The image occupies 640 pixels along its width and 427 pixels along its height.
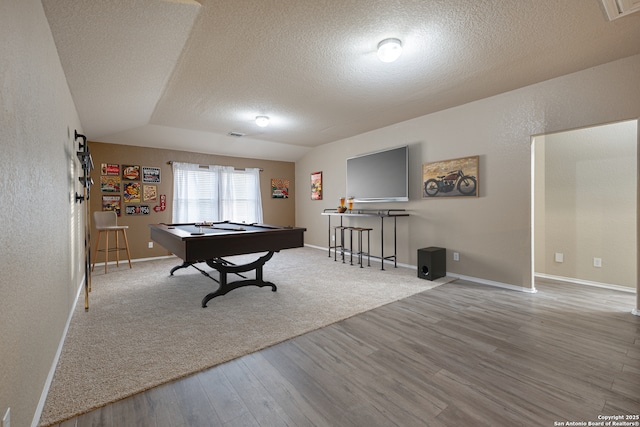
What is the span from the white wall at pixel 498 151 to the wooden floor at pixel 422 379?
1246mm

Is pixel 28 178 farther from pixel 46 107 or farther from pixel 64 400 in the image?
pixel 64 400

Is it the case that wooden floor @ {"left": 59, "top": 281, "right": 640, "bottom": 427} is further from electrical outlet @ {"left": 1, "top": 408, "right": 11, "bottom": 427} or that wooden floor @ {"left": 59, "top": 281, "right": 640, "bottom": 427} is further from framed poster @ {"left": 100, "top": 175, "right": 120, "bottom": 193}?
framed poster @ {"left": 100, "top": 175, "right": 120, "bottom": 193}

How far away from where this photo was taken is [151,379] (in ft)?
5.93

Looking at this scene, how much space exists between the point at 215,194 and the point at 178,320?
4.19 m

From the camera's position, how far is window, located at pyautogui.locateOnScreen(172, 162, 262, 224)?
19.9 feet

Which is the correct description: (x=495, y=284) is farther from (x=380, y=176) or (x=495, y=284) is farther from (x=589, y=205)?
(x=380, y=176)

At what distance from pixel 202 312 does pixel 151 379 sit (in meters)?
1.14

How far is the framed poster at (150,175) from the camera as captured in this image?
568cm

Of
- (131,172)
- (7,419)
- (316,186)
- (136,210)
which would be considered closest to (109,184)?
(131,172)

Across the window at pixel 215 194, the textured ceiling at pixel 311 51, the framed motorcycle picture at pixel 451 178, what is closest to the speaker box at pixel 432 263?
the framed motorcycle picture at pixel 451 178

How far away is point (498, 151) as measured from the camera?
3.79m

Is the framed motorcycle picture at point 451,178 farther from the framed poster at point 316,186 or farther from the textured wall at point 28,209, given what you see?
the textured wall at point 28,209

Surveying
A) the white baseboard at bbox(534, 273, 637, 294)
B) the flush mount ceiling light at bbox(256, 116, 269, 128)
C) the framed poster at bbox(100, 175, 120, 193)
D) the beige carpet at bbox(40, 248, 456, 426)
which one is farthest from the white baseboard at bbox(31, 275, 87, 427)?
the white baseboard at bbox(534, 273, 637, 294)

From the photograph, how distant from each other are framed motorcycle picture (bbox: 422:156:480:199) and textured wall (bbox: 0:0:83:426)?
4.43 metres
